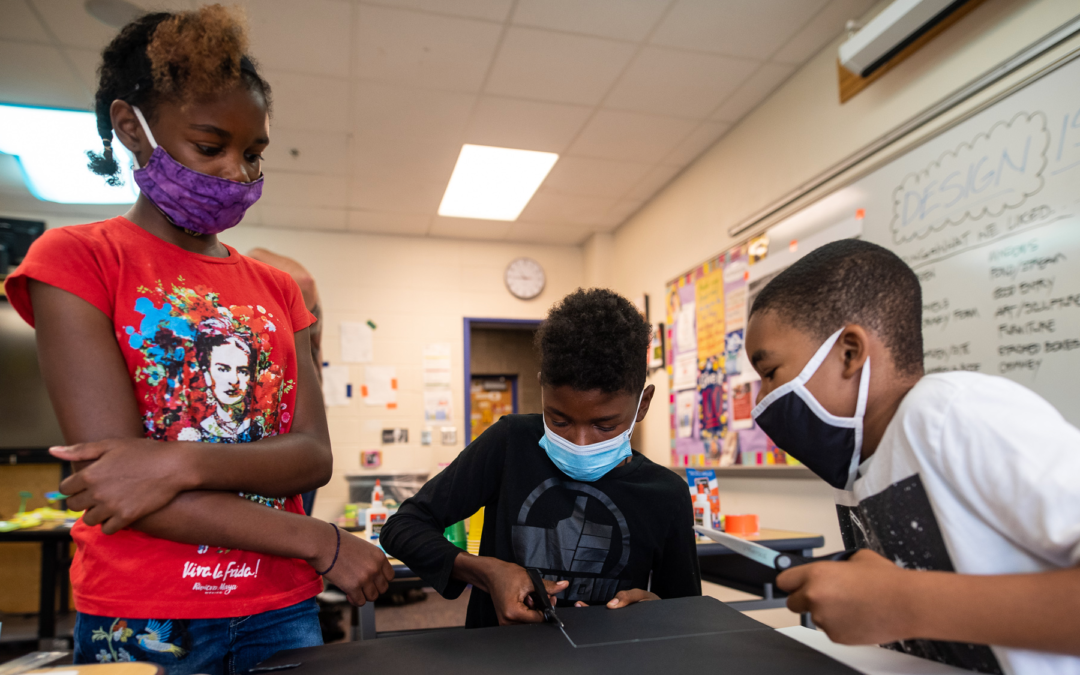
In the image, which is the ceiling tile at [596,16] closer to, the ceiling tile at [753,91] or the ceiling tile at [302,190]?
the ceiling tile at [753,91]

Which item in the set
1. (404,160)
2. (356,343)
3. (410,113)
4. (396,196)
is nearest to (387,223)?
(396,196)

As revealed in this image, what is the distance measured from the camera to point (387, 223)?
4.85 m

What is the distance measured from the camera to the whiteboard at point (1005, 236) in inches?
70.1

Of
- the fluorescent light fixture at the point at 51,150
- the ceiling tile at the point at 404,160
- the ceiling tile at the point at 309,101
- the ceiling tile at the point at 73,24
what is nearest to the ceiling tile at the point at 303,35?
the ceiling tile at the point at 309,101

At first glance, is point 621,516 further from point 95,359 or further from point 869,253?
point 95,359

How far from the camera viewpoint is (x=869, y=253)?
0.83 meters

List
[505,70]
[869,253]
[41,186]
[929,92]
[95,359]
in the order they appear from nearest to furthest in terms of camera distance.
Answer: [95,359] < [869,253] < [929,92] < [505,70] < [41,186]

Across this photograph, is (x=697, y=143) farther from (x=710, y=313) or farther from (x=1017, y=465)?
(x=1017, y=465)

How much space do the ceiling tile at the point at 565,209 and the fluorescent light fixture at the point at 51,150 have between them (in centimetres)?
256

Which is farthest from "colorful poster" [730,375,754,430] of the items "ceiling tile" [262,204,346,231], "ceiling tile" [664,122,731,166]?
"ceiling tile" [262,204,346,231]

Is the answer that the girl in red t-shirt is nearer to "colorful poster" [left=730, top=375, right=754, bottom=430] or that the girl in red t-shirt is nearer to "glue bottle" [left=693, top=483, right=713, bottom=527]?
"glue bottle" [left=693, top=483, right=713, bottom=527]

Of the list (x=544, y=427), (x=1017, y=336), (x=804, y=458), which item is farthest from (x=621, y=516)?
(x=1017, y=336)

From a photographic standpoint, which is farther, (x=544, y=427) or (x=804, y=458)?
(x=544, y=427)

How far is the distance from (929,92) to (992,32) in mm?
263
